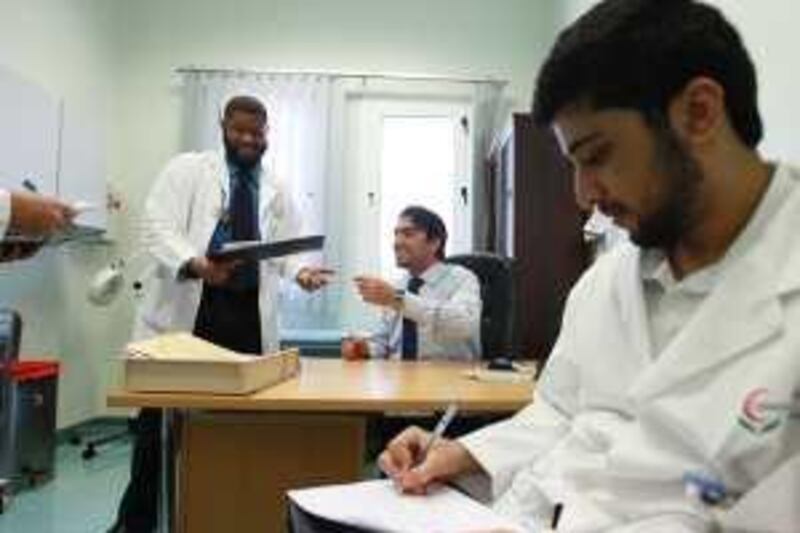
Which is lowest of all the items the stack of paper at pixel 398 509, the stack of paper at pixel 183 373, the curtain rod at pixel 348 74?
the stack of paper at pixel 398 509

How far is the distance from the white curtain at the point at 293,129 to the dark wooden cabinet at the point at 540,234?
1750mm

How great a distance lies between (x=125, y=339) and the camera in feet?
18.0

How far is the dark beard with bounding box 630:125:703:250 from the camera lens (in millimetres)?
973

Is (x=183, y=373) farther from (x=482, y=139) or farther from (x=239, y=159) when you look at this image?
(x=482, y=139)

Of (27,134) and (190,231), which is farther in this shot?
(27,134)

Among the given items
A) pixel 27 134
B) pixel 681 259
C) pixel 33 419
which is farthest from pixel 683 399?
pixel 27 134

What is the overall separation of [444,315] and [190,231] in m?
0.92

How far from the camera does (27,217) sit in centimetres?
195

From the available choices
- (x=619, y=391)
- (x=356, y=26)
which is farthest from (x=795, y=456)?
(x=356, y=26)

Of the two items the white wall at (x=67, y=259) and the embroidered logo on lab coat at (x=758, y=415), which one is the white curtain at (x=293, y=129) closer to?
the white wall at (x=67, y=259)

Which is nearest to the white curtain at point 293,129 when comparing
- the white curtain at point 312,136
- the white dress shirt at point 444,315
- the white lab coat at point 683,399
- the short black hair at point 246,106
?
the white curtain at point 312,136

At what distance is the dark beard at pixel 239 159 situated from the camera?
308 centimetres

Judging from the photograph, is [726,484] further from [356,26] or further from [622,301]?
[356,26]

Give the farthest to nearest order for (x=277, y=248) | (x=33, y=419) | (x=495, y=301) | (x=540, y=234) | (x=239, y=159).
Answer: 1. (x=33, y=419)
2. (x=540, y=234)
3. (x=495, y=301)
4. (x=239, y=159)
5. (x=277, y=248)
